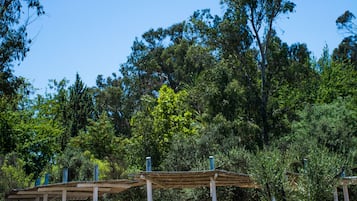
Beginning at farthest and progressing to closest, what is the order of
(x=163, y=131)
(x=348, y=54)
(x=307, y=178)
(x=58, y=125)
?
(x=348, y=54) → (x=58, y=125) → (x=163, y=131) → (x=307, y=178)

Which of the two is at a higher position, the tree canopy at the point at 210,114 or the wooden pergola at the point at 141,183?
the tree canopy at the point at 210,114

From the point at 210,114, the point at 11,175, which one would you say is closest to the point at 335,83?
the point at 210,114

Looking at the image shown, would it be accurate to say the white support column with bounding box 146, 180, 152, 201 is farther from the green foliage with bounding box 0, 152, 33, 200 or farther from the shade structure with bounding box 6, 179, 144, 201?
the green foliage with bounding box 0, 152, 33, 200

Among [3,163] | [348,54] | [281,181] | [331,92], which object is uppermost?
[348,54]

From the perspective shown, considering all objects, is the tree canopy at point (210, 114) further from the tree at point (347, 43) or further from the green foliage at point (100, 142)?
the tree at point (347, 43)

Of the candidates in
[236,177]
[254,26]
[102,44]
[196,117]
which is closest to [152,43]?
[196,117]

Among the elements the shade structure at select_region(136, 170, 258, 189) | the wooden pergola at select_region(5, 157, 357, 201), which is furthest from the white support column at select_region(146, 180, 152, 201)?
the shade structure at select_region(136, 170, 258, 189)

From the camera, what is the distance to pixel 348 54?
115 feet

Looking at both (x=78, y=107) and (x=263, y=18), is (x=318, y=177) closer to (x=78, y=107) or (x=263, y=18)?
(x=263, y=18)

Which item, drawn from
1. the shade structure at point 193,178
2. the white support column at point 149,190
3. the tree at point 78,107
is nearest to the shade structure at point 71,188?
the white support column at point 149,190

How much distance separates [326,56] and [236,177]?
2078 centimetres

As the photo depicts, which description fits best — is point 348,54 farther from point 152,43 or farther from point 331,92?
point 152,43

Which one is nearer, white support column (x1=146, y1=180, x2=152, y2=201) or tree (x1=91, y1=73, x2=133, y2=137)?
white support column (x1=146, y1=180, x2=152, y2=201)

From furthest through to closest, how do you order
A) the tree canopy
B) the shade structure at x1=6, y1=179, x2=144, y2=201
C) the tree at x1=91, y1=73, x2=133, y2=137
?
1. the tree at x1=91, y1=73, x2=133, y2=137
2. the tree canopy
3. the shade structure at x1=6, y1=179, x2=144, y2=201
